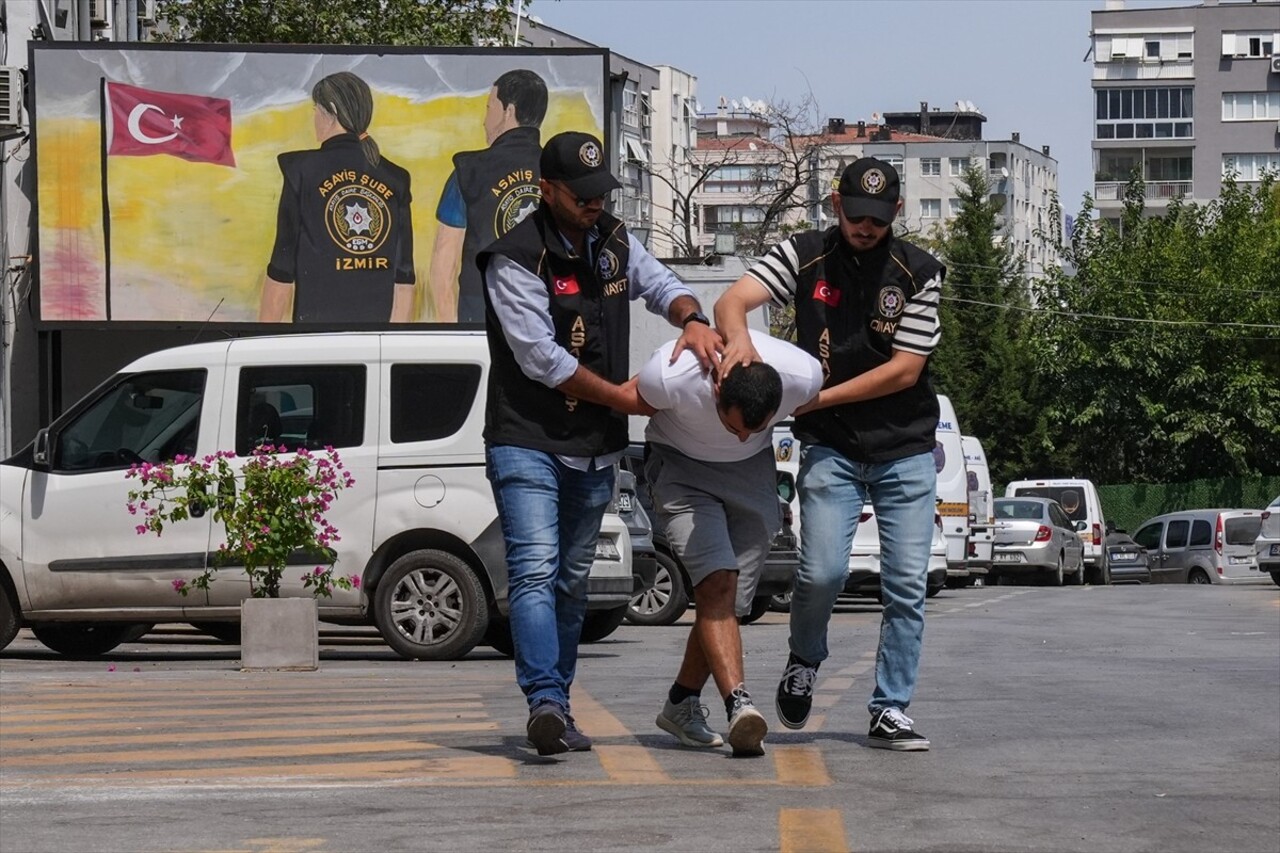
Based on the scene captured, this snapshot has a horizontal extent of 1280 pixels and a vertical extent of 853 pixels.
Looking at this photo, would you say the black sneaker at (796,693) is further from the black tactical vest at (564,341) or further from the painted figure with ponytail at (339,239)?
the painted figure with ponytail at (339,239)

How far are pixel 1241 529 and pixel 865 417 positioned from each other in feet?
117

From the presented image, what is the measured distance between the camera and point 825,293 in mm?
7625

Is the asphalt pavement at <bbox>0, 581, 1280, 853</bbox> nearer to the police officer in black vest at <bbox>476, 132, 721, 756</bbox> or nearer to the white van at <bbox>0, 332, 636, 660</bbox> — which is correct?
the police officer in black vest at <bbox>476, 132, 721, 756</bbox>

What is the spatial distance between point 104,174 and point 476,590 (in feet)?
62.5

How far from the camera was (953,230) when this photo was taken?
261 feet

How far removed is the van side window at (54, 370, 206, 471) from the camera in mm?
14664

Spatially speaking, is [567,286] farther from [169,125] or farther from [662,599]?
[169,125]

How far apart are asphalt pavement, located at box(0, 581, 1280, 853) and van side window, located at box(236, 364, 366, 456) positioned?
188cm

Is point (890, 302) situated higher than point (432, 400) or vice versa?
point (890, 302)

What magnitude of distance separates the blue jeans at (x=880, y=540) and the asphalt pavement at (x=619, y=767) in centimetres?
34

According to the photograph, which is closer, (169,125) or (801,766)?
(801,766)

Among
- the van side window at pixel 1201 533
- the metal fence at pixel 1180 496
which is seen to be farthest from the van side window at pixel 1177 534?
the metal fence at pixel 1180 496

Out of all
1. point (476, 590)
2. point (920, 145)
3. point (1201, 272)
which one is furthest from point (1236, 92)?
point (476, 590)

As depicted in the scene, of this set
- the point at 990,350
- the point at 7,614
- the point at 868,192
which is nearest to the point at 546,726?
the point at 868,192
